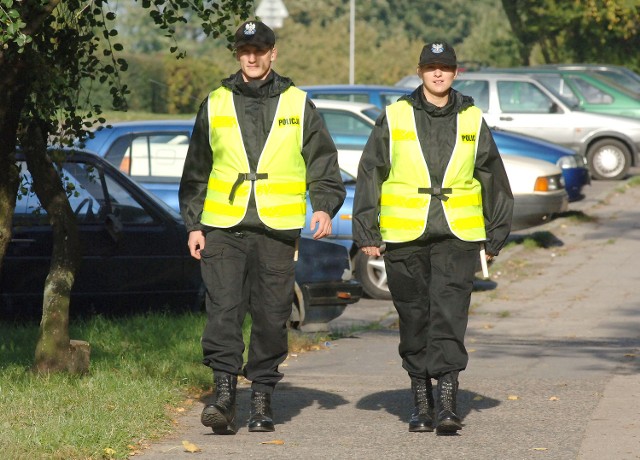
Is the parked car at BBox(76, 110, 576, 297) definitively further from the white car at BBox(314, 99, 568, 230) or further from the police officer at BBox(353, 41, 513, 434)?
the police officer at BBox(353, 41, 513, 434)

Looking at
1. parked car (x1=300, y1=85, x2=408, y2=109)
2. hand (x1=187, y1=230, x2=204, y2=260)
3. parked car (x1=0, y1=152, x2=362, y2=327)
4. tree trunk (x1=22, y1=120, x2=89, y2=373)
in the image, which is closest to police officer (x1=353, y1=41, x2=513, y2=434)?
hand (x1=187, y1=230, x2=204, y2=260)

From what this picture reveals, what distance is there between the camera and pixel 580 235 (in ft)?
57.3

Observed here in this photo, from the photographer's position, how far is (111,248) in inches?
392

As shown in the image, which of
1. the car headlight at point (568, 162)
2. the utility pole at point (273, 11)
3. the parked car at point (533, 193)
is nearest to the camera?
the parked car at point (533, 193)

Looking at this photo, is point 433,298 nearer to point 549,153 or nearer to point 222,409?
point 222,409

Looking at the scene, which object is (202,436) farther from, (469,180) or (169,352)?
(169,352)

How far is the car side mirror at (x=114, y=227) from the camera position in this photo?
9.92 metres

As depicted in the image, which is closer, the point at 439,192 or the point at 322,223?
the point at 322,223

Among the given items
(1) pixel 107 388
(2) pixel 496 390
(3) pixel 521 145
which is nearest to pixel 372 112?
(3) pixel 521 145

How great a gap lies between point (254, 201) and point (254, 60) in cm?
66

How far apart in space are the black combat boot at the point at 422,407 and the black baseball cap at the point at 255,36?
5.78 feet

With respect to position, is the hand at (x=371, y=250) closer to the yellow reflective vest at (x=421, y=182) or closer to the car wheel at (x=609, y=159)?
the yellow reflective vest at (x=421, y=182)

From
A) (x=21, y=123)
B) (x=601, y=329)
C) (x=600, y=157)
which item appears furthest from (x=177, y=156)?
(x=600, y=157)

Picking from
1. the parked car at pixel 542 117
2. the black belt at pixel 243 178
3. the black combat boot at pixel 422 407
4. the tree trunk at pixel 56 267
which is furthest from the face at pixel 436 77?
the parked car at pixel 542 117
